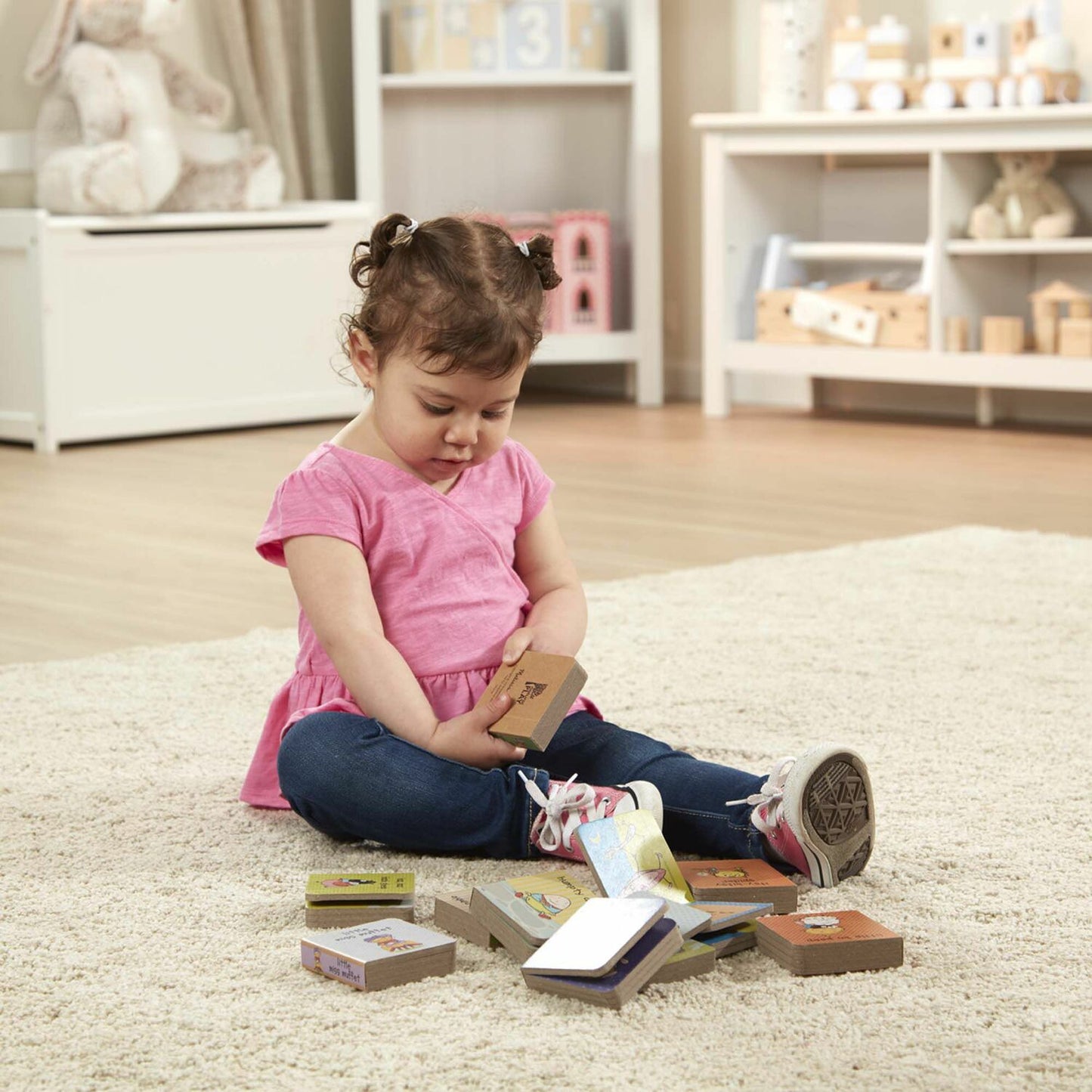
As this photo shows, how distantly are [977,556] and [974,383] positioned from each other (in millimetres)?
1420

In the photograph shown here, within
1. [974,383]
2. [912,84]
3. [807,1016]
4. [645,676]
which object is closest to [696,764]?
[807,1016]

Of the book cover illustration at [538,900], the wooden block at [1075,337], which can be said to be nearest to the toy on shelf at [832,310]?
the wooden block at [1075,337]

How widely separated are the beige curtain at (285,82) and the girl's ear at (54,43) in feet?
1.69

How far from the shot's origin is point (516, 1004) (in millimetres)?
956

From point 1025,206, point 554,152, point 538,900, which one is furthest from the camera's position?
point 554,152

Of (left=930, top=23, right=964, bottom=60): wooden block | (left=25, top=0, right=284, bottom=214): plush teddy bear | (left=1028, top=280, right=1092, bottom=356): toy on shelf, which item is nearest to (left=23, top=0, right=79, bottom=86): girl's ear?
(left=25, top=0, right=284, bottom=214): plush teddy bear

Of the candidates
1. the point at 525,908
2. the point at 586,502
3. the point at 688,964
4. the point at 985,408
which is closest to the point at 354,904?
the point at 525,908

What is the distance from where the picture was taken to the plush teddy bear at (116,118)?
368 cm

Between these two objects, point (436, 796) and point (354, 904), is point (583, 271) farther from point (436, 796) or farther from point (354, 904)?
point (354, 904)

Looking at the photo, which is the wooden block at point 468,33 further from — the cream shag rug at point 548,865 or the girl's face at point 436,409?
the girl's face at point 436,409

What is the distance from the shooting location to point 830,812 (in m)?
1.15

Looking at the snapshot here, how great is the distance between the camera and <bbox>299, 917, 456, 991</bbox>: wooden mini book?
98 cm

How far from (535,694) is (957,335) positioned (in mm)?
2747

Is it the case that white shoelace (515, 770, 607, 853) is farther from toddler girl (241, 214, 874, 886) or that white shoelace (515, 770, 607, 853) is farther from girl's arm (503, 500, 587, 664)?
girl's arm (503, 500, 587, 664)
